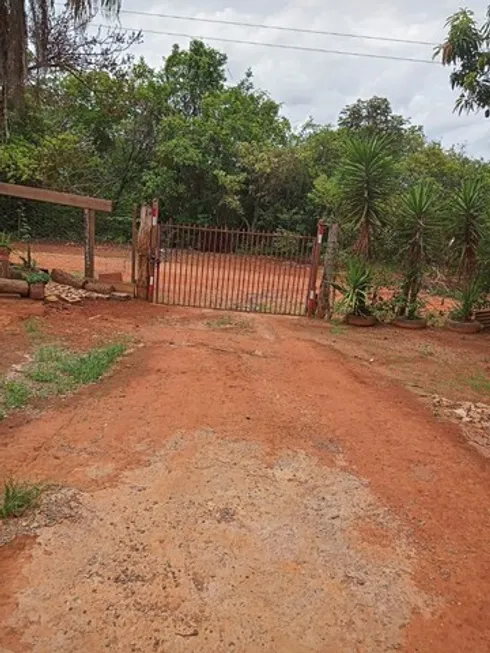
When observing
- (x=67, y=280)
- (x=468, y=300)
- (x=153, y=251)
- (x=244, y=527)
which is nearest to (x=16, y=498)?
(x=244, y=527)

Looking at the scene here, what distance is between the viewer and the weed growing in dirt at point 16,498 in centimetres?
261

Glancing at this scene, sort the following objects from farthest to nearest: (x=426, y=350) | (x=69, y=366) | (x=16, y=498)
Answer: (x=426, y=350) < (x=69, y=366) < (x=16, y=498)

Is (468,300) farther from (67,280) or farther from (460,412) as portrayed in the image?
(67,280)

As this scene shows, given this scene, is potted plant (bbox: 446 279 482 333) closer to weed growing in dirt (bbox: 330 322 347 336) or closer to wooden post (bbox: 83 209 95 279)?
weed growing in dirt (bbox: 330 322 347 336)

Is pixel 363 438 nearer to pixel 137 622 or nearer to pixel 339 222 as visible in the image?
pixel 137 622

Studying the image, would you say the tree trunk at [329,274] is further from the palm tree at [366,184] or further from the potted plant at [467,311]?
the potted plant at [467,311]

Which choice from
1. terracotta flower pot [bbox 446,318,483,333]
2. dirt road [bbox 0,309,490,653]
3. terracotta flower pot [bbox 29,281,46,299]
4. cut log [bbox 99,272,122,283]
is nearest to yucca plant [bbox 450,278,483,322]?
terracotta flower pot [bbox 446,318,483,333]

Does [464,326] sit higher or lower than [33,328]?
higher

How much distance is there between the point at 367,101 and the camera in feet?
64.7

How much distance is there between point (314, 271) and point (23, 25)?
516 cm

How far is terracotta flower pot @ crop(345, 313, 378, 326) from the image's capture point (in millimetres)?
8180

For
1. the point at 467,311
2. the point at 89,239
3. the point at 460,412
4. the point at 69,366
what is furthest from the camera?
the point at 467,311

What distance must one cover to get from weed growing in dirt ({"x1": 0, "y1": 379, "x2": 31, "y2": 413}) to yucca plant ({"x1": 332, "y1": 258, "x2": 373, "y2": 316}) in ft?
17.2

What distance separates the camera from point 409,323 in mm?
8281
